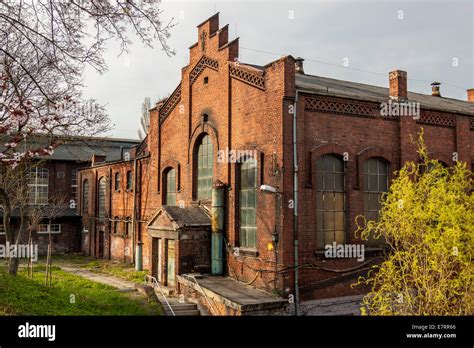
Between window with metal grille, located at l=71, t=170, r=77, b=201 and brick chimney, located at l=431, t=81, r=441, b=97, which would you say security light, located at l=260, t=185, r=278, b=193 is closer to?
brick chimney, located at l=431, t=81, r=441, b=97

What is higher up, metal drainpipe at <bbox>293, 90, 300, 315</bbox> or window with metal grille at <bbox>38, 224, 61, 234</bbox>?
metal drainpipe at <bbox>293, 90, 300, 315</bbox>

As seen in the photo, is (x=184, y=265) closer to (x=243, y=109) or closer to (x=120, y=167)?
(x=243, y=109)

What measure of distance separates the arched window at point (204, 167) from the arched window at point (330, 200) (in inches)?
184

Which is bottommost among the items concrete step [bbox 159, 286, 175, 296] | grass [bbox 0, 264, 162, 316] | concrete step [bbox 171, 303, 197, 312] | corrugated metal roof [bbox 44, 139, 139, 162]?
concrete step [bbox 171, 303, 197, 312]

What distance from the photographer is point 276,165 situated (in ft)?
44.8

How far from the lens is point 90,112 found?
1351cm

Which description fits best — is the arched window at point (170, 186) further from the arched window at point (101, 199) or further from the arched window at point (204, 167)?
the arched window at point (101, 199)

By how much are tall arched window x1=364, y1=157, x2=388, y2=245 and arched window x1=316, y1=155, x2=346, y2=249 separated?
115 centimetres

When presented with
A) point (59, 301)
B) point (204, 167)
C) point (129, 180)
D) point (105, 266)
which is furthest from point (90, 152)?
point (59, 301)

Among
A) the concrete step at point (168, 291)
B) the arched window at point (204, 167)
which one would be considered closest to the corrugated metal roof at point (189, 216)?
the arched window at point (204, 167)

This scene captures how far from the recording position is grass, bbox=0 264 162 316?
33.5 feet

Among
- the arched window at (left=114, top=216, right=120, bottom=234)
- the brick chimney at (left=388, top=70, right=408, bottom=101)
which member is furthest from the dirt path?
the brick chimney at (left=388, top=70, right=408, bottom=101)

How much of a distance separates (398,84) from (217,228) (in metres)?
8.73
